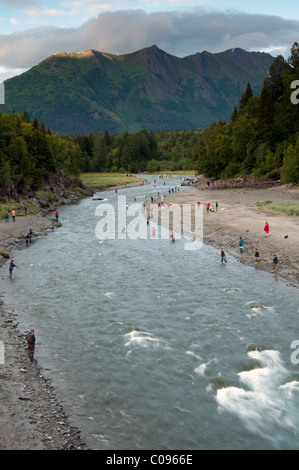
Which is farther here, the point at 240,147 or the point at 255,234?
the point at 240,147

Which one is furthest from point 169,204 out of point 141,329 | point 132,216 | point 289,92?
point 141,329

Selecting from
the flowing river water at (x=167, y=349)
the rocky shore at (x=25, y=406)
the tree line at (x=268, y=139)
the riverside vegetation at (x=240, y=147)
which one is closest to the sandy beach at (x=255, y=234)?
the flowing river water at (x=167, y=349)

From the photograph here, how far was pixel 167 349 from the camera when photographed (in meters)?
→ 23.3

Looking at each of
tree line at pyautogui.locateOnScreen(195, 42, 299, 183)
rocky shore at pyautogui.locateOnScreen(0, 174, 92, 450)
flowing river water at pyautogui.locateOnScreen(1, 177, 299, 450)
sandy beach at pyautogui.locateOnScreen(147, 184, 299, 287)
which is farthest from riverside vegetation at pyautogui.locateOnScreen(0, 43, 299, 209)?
rocky shore at pyautogui.locateOnScreen(0, 174, 92, 450)

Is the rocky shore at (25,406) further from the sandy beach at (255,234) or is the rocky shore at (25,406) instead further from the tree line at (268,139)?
the tree line at (268,139)

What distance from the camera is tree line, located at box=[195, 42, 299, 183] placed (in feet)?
326

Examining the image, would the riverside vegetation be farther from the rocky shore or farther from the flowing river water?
the rocky shore

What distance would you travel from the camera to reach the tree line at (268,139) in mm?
99500

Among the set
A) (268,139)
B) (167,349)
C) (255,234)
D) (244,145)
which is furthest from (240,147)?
(167,349)

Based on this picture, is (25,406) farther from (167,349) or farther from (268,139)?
(268,139)

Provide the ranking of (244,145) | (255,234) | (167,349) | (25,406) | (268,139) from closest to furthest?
(25,406) → (167,349) → (255,234) → (268,139) → (244,145)

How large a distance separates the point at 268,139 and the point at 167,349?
10081cm

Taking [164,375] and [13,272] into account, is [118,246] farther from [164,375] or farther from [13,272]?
[164,375]

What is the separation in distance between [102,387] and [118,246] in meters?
34.1
